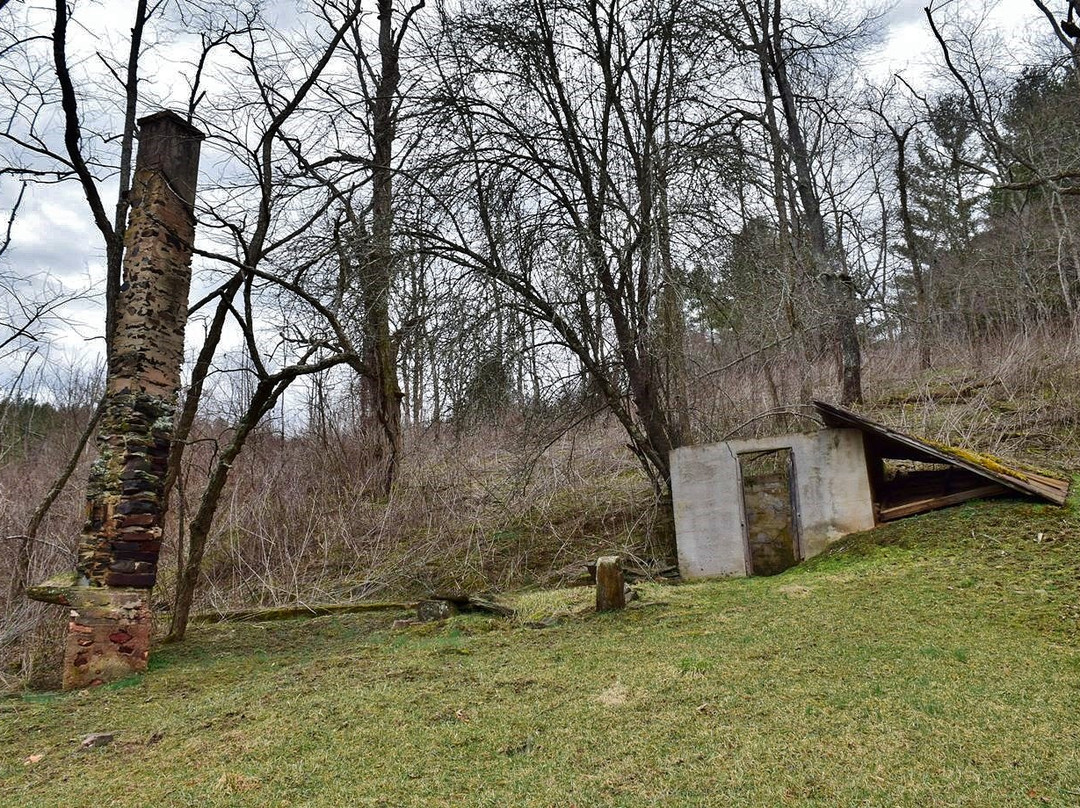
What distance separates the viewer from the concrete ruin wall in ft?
23.8

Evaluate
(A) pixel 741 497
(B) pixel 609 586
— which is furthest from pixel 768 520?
(B) pixel 609 586

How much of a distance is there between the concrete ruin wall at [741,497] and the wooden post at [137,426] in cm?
523

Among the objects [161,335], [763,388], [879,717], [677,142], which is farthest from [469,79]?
[879,717]

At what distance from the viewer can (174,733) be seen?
12.5 ft

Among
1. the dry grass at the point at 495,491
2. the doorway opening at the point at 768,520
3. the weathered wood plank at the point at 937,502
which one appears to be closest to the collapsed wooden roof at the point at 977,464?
the weathered wood plank at the point at 937,502

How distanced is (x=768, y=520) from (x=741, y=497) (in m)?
0.66

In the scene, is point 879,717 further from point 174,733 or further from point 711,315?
point 711,315

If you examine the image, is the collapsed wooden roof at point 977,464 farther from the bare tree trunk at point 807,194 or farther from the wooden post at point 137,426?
the wooden post at point 137,426

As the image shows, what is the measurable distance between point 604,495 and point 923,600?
18.0 feet

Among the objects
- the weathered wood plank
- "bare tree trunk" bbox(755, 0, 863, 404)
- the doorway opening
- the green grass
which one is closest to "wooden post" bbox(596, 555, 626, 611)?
the green grass

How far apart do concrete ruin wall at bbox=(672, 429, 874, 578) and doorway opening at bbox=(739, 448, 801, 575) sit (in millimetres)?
146

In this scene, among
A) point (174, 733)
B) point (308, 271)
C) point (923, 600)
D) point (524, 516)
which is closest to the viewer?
point (174, 733)

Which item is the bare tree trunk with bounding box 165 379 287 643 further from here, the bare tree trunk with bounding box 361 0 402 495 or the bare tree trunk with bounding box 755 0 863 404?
the bare tree trunk with bounding box 755 0 863 404

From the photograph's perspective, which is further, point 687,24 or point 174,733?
point 687,24
